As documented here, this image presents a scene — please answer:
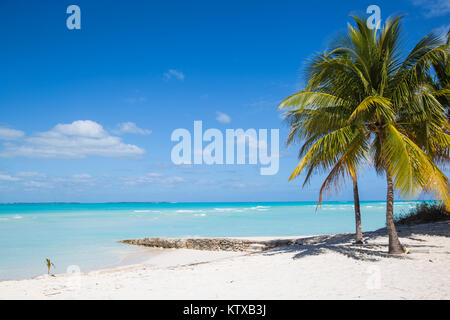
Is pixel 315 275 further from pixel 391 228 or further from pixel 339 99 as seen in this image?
pixel 339 99

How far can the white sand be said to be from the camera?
530cm

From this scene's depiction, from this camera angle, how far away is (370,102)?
726 cm

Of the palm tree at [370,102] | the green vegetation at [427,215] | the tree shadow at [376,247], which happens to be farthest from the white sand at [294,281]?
the green vegetation at [427,215]

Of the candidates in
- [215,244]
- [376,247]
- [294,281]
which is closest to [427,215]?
[376,247]

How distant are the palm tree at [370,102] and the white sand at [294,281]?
129 centimetres

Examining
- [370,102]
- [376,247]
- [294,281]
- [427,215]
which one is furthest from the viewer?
[427,215]

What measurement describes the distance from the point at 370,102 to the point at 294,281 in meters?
4.59

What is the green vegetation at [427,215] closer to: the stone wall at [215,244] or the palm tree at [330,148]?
the stone wall at [215,244]

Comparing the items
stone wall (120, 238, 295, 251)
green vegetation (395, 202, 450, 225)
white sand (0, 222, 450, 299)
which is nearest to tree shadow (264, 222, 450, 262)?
white sand (0, 222, 450, 299)

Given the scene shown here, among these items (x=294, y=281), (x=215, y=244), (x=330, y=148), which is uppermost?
(x=330, y=148)

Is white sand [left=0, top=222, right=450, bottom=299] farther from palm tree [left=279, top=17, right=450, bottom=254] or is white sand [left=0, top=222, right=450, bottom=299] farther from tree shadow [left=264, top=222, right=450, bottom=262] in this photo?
palm tree [left=279, top=17, right=450, bottom=254]

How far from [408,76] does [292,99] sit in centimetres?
301

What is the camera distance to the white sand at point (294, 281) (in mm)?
5301

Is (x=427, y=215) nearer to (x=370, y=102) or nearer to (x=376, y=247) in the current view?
(x=376, y=247)
